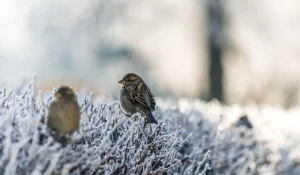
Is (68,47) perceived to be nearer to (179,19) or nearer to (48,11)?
(48,11)

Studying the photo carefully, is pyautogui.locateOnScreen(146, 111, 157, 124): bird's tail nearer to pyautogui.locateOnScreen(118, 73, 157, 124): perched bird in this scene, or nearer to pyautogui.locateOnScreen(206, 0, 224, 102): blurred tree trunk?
pyautogui.locateOnScreen(118, 73, 157, 124): perched bird

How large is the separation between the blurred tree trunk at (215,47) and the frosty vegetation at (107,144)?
1428 centimetres

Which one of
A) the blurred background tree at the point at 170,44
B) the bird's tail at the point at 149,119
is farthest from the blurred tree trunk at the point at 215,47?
the bird's tail at the point at 149,119

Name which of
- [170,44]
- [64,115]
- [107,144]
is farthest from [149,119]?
[170,44]

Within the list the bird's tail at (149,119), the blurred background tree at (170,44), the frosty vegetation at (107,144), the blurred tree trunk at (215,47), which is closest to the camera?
the frosty vegetation at (107,144)

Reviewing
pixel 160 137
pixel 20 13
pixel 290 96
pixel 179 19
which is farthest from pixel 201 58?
pixel 160 137

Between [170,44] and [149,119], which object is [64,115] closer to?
[149,119]

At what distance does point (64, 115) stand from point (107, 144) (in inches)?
12.7

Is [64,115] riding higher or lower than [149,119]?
lower

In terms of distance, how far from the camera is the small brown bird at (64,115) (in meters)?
3.36

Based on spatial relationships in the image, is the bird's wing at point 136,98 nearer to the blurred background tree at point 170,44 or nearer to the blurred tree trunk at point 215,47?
the blurred background tree at point 170,44

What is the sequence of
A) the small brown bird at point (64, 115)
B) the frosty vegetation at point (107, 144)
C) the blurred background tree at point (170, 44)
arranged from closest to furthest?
the frosty vegetation at point (107, 144) → the small brown bird at point (64, 115) → the blurred background tree at point (170, 44)

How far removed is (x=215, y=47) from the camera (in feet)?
69.4

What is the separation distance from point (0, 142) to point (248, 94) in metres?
17.6
